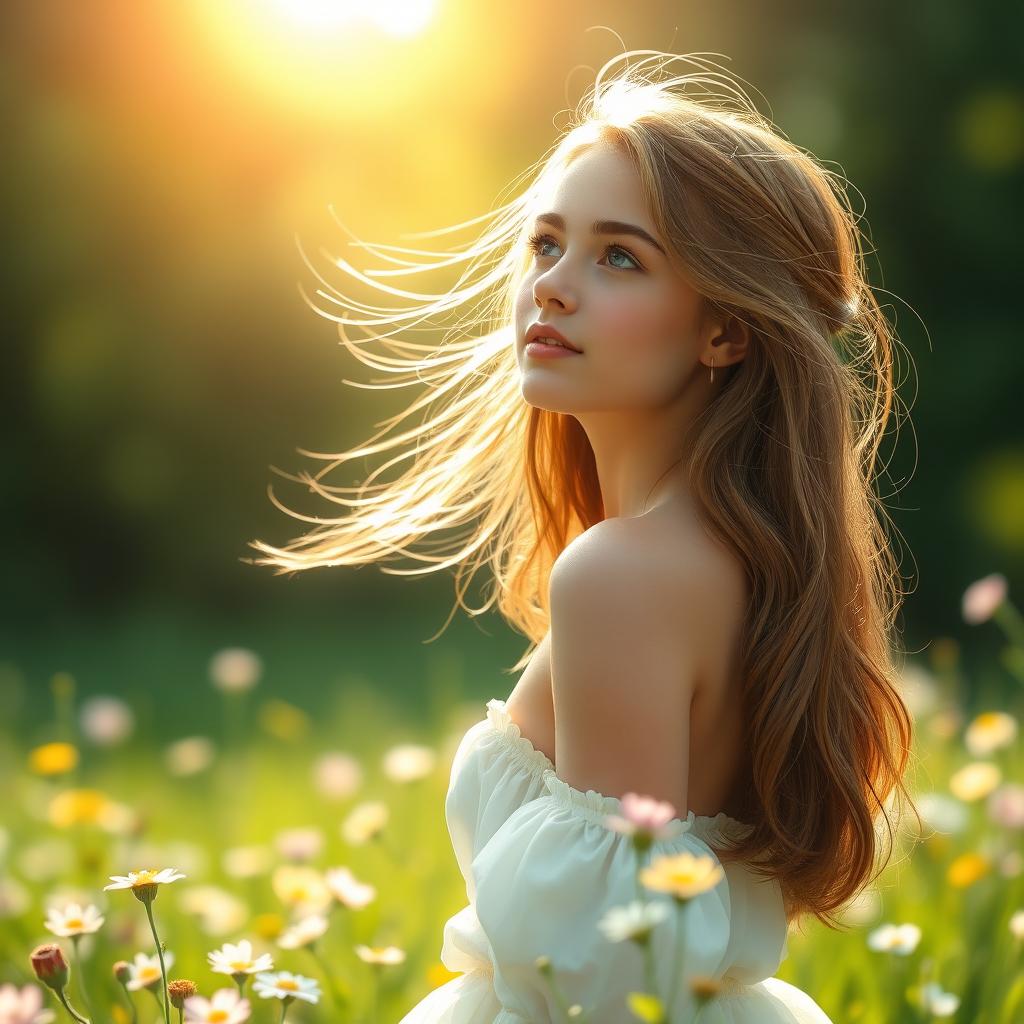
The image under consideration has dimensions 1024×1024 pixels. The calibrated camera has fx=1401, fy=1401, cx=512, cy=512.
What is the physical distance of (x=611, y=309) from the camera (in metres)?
1.67

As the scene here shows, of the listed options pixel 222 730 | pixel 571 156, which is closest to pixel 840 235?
pixel 571 156

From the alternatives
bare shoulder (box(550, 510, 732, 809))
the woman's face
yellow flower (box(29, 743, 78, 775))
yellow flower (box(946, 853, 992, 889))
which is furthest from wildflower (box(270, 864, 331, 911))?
yellow flower (box(946, 853, 992, 889))

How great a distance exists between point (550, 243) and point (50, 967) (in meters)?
1.04

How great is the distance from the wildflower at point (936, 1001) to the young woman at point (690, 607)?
0.96ft

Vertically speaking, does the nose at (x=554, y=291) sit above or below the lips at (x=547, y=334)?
above

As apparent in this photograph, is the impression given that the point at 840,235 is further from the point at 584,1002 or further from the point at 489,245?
the point at 584,1002

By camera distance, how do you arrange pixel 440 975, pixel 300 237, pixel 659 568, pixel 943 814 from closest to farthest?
pixel 659 568 → pixel 440 975 → pixel 943 814 → pixel 300 237

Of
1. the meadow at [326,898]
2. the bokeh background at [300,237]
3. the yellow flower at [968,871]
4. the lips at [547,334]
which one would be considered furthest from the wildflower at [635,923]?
the bokeh background at [300,237]

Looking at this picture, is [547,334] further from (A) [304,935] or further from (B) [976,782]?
(B) [976,782]

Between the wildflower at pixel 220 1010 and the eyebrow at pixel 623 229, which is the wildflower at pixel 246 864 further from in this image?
the eyebrow at pixel 623 229

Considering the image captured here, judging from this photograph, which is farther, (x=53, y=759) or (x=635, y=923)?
(x=53, y=759)

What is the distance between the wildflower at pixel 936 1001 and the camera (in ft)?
6.49

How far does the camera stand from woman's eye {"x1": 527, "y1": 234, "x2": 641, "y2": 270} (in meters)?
1.69

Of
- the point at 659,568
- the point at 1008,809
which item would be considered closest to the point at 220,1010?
the point at 659,568
